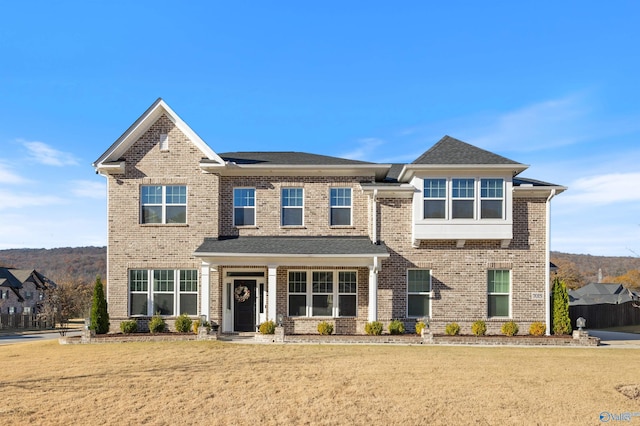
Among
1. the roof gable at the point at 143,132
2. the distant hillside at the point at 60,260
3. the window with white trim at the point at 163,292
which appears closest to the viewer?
the roof gable at the point at 143,132

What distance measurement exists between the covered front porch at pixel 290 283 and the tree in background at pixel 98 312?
3785 millimetres

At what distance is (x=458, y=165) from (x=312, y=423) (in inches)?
509

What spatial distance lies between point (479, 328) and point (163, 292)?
12566 millimetres

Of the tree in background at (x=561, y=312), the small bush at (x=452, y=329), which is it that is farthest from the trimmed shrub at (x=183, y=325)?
the tree in background at (x=561, y=312)

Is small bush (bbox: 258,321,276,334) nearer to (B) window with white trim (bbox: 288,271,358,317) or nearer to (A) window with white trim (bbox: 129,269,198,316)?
(B) window with white trim (bbox: 288,271,358,317)

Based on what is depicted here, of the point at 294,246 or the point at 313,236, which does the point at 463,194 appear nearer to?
the point at 313,236

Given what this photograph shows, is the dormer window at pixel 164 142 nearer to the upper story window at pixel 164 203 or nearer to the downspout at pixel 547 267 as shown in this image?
the upper story window at pixel 164 203

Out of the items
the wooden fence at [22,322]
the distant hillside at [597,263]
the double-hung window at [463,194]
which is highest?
the double-hung window at [463,194]

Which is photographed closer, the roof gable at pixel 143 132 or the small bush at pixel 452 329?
the small bush at pixel 452 329

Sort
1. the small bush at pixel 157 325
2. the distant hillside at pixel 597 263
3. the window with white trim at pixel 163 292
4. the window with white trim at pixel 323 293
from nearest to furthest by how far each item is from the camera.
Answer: the small bush at pixel 157 325 < the window with white trim at pixel 323 293 < the window with white trim at pixel 163 292 < the distant hillside at pixel 597 263

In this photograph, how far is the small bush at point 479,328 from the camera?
1994 cm

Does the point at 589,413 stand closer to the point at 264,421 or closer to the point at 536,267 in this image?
the point at 264,421

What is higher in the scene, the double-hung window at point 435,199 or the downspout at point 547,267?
the double-hung window at point 435,199

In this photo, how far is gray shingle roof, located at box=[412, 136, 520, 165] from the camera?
20.0 meters
